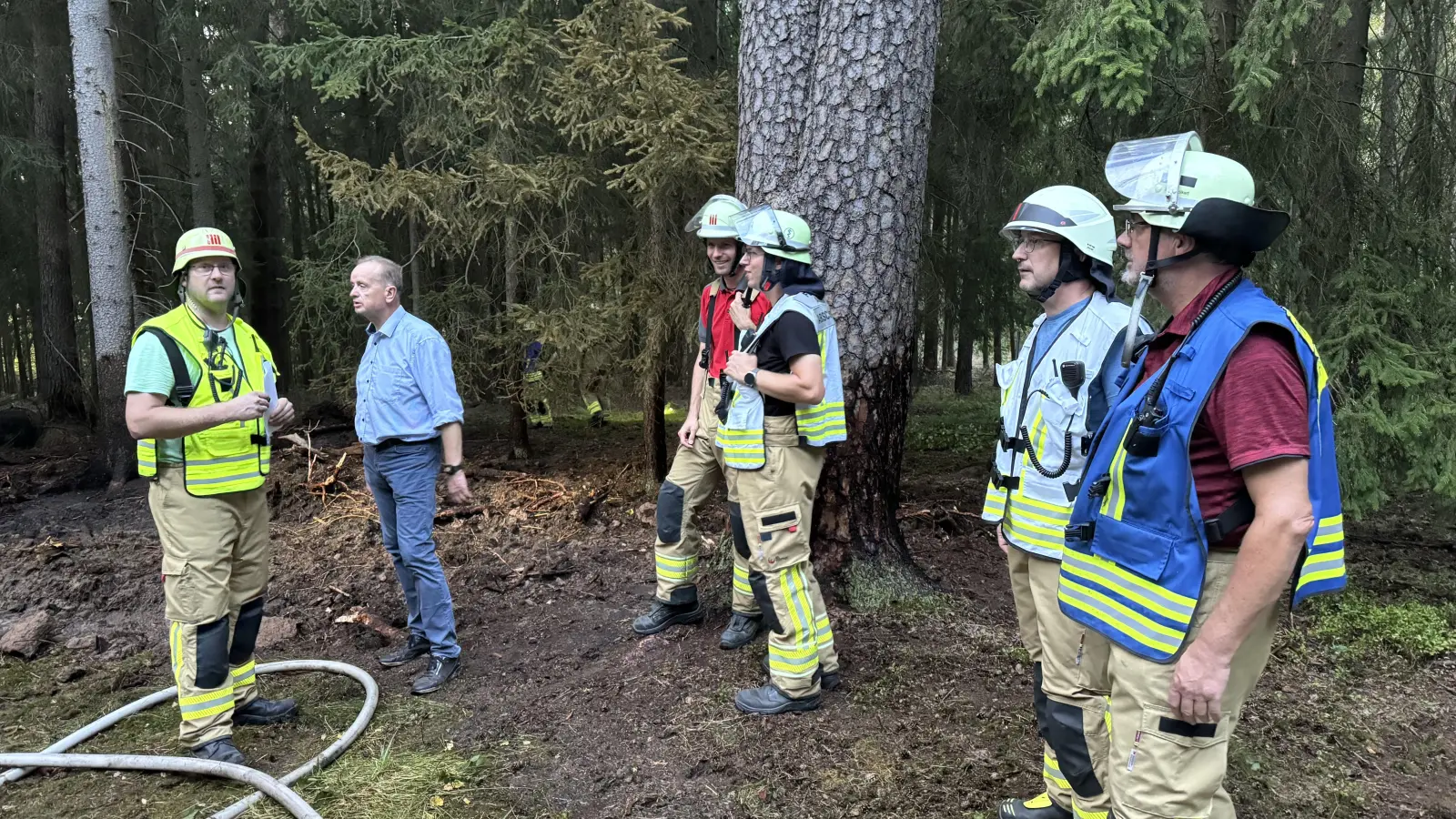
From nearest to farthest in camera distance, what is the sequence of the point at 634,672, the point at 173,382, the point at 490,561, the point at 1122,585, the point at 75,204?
the point at 1122,585, the point at 173,382, the point at 634,672, the point at 490,561, the point at 75,204

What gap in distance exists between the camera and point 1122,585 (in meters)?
2.09

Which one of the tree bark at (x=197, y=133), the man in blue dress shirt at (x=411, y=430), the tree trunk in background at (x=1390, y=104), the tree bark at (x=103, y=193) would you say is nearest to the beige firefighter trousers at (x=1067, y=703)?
the man in blue dress shirt at (x=411, y=430)

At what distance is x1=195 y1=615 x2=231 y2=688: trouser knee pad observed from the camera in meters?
3.74

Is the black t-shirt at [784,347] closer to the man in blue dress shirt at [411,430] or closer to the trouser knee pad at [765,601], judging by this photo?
the trouser knee pad at [765,601]

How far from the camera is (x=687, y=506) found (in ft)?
15.7

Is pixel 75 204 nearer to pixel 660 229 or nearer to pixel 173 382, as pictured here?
pixel 660 229

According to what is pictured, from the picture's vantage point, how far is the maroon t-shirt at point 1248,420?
178 cm

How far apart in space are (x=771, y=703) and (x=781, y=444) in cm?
122

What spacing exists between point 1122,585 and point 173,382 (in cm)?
384

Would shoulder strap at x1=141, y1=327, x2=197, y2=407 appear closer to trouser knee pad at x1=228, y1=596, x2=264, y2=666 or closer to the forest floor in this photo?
trouser knee pad at x1=228, y1=596, x2=264, y2=666

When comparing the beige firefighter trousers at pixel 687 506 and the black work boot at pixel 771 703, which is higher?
the beige firefighter trousers at pixel 687 506

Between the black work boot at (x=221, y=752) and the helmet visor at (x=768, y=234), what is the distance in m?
3.28

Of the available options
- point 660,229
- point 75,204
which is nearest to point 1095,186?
point 660,229

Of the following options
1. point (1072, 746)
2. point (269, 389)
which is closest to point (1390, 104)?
point (1072, 746)
